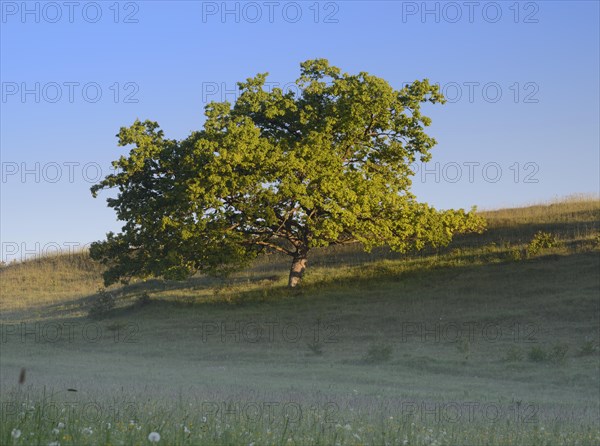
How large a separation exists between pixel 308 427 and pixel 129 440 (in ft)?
8.40

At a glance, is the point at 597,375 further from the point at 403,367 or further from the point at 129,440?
the point at 129,440

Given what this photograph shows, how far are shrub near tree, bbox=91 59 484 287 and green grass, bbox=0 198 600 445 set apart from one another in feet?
10.8

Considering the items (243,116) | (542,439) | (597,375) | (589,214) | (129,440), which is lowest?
(597,375)

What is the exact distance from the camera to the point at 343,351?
106ft

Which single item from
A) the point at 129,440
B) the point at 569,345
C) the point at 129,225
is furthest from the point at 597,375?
the point at 129,225

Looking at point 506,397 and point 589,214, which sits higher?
point 589,214

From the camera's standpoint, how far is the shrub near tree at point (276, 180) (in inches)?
1610

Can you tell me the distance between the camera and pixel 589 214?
55875 millimetres

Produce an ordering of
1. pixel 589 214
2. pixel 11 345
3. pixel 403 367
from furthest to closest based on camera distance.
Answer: pixel 589 214 → pixel 11 345 → pixel 403 367

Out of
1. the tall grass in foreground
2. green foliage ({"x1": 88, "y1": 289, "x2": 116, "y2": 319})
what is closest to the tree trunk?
green foliage ({"x1": 88, "y1": 289, "x2": 116, "y2": 319})

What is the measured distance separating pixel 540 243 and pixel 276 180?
17369mm

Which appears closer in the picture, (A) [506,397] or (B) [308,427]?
(B) [308,427]

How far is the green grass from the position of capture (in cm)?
881

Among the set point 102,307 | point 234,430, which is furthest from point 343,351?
point 234,430
